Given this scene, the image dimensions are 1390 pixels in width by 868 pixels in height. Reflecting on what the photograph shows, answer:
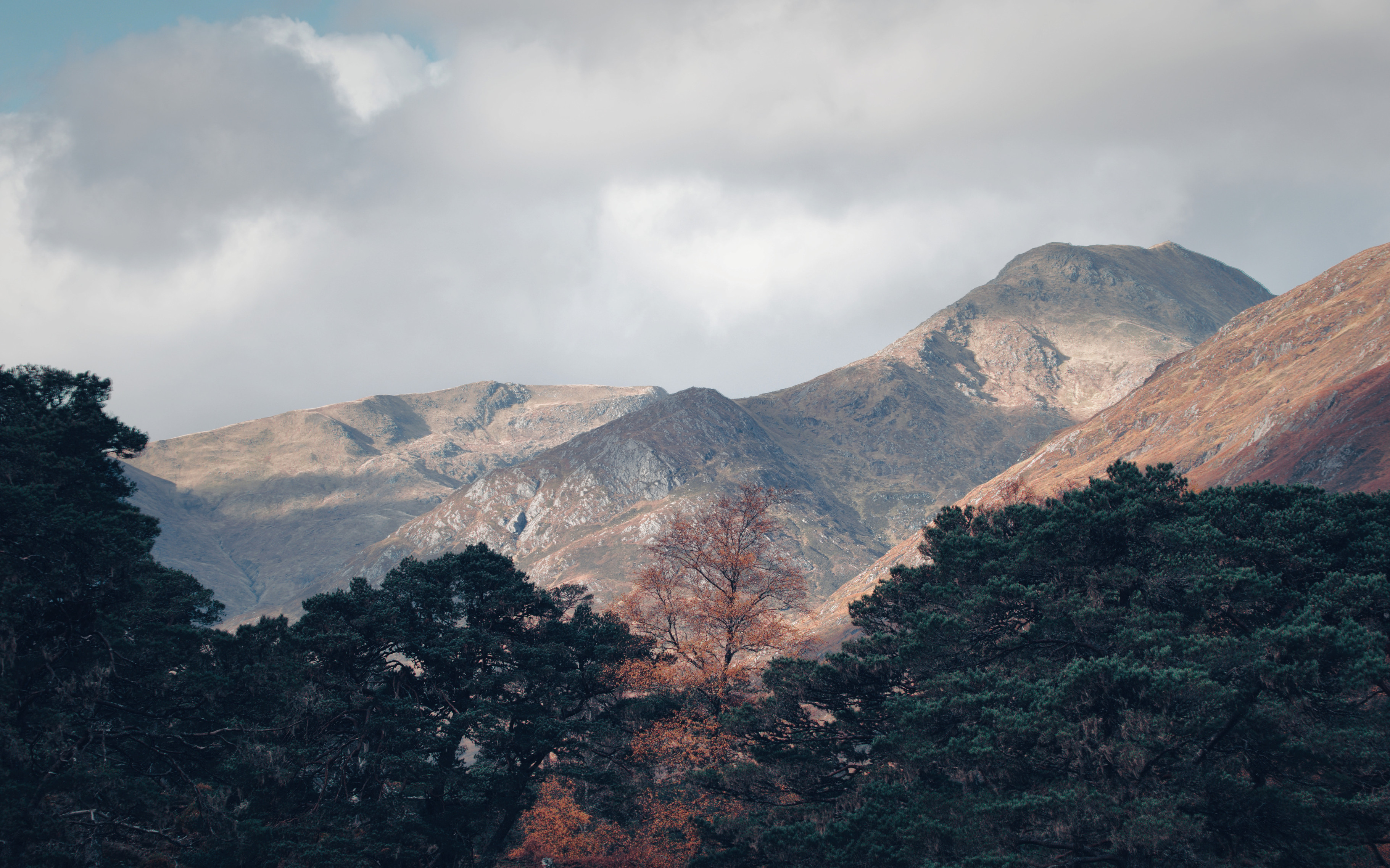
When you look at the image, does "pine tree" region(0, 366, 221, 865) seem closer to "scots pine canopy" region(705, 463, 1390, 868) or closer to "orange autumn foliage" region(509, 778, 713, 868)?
"orange autumn foliage" region(509, 778, 713, 868)

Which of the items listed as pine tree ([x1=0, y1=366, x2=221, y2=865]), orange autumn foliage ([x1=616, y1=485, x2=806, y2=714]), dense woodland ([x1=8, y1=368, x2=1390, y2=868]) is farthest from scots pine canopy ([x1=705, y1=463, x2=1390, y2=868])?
pine tree ([x1=0, y1=366, x2=221, y2=865])

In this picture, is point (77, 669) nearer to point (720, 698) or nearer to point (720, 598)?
point (720, 698)

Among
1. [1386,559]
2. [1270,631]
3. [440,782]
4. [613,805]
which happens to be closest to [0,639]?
[440,782]

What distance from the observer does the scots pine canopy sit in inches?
1117

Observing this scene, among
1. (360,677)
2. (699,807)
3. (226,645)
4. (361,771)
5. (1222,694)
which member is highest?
(226,645)

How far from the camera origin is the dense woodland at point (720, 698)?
94.3 feet

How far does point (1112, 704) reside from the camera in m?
30.1

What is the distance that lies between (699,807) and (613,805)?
5984 mm

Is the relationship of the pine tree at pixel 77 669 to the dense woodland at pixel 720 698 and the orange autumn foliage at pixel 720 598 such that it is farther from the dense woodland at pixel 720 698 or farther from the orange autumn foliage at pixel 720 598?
the orange autumn foliage at pixel 720 598

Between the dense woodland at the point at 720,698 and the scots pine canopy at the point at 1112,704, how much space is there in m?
0.16

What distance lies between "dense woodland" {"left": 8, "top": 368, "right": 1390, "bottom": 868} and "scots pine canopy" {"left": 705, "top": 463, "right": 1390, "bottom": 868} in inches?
6.3

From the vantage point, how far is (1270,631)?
29.2 m

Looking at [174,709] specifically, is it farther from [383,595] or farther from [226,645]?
[383,595]

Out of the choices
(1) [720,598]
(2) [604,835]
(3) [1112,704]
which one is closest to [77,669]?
(2) [604,835]
